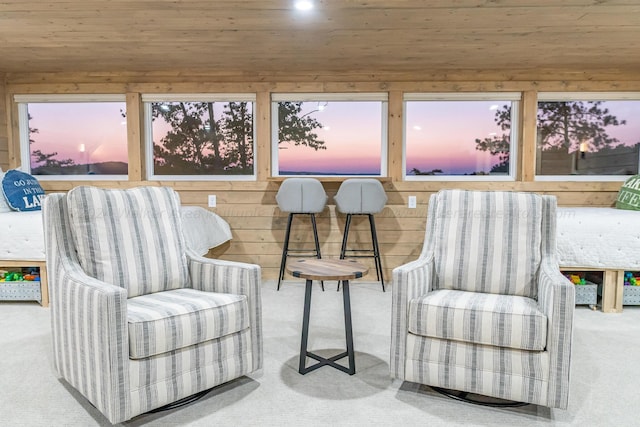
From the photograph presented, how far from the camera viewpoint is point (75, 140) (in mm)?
4516

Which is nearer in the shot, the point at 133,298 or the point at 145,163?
the point at 133,298

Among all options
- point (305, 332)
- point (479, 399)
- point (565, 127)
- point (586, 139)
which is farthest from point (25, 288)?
point (586, 139)

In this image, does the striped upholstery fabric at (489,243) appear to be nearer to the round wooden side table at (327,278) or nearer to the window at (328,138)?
the round wooden side table at (327,278)

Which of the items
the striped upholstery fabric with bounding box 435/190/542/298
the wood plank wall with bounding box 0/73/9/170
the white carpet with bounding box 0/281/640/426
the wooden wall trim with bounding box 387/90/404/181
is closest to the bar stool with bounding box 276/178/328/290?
the wooden wall trim with bounding box 387/90/404/181

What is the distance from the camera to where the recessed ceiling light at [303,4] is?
259cm

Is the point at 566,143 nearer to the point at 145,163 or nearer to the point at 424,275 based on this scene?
the point at 424,275

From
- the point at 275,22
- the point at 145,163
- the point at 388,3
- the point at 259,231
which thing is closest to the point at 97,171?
the point at 145,163

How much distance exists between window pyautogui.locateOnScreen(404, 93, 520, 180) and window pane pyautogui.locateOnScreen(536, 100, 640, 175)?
37 cm

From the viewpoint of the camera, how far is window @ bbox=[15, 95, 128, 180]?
443 centimetres

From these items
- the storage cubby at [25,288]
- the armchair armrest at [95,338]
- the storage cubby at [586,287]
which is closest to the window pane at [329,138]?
the storage cubby at [586,287]

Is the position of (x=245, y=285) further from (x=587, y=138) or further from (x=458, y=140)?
(x=587, y=138)

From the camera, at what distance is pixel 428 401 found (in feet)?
6.30

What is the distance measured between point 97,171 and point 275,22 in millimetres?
2681

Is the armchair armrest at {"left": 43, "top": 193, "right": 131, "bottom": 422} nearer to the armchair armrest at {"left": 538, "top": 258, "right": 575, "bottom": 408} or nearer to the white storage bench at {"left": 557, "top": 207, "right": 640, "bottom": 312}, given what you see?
the armchair armrest at {"left": 538, "top": 258, "right": 575, "bottom": 408}
